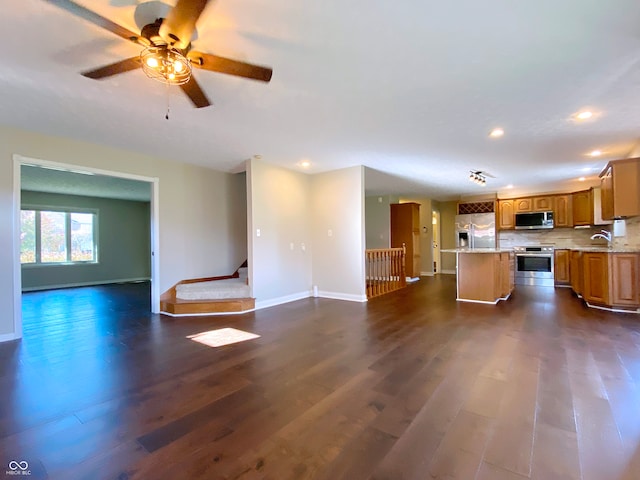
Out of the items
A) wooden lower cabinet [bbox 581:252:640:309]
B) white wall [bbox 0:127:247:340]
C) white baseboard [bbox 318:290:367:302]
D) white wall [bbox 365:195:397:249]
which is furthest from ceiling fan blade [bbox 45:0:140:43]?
white wall [bbox 365:195:397:249]

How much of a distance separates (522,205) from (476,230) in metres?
1.24

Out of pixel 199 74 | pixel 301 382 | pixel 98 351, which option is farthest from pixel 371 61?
pixel 98 351

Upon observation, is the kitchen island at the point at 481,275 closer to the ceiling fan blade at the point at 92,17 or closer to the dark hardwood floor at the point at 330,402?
the dark hardwood floor at the point at 330,402

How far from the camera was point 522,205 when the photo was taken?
7.98 meters

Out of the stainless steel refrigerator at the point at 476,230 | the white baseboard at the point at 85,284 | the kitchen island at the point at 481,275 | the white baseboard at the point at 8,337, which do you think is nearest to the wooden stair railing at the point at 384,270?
the kitchen island at the point at 481,275

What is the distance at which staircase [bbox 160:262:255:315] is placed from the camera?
4777mm

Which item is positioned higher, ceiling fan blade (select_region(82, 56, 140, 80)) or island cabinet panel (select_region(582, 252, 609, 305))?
ceiling fan blade (select_region(82, 56, 140, 80))

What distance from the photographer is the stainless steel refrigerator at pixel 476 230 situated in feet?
27.2

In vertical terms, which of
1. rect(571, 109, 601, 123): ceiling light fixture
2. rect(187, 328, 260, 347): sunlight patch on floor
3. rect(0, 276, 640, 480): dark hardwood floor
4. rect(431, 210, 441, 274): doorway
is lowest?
rect(187, 328, 260, 347): sunlight patch on floor

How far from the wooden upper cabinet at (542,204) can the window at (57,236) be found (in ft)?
38.7

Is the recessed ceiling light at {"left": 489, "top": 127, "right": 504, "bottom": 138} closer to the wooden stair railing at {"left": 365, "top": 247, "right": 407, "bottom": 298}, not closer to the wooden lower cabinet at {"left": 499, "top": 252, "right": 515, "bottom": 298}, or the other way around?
the wooden lower cabinet at {"left": 499, "top": 252, "right": 515, "bottom": 298}

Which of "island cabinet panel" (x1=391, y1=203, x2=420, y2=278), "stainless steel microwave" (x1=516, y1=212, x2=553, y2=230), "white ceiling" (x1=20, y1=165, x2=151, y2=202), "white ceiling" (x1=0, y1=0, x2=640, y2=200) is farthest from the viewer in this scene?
"island cabinet panel" (x1=391, y1=203, x2=420, y2=278)

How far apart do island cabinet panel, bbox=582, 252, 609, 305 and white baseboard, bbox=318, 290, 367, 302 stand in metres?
3.69

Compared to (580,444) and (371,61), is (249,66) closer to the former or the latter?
(371,61)
